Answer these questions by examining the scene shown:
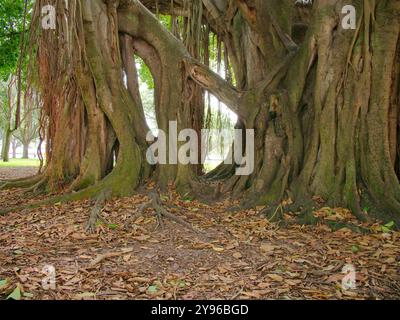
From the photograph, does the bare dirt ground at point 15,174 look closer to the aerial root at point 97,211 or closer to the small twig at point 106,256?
the aerial root at point 97,211

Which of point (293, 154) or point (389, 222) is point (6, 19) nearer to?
point (293, 154)

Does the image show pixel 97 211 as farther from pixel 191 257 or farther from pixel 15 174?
pixel 15 174

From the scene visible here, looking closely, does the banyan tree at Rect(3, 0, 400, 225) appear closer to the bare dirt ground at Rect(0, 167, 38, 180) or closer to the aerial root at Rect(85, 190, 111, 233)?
the aerial root at Rect(85, 190, 111, 233)

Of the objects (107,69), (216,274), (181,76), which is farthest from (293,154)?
(107,69)

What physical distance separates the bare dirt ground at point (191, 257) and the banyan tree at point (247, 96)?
60 centimetres

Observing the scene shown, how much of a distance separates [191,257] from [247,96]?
272cm

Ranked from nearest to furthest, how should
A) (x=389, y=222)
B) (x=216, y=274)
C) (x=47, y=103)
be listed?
(x=216, y=274), (x=389, y=222), (x=47, y=103)

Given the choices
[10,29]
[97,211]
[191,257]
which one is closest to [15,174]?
[10,29]

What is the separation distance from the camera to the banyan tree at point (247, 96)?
13.8ft

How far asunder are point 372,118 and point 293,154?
98 cm

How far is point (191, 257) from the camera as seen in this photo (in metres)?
3.16

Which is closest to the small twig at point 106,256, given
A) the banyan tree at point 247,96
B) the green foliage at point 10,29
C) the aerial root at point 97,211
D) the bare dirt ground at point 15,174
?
the aerial root at point 97,211

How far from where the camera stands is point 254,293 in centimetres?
254

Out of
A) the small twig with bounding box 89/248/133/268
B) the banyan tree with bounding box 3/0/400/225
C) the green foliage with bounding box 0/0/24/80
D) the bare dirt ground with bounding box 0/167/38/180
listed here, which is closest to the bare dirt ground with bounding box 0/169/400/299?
the small twig with bounding box 89/248/133/268
